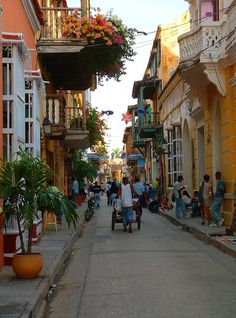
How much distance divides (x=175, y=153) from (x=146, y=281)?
2118 centimetres

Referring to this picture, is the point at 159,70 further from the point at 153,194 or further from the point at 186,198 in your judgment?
the point at 186,198

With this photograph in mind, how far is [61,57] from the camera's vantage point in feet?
62.4

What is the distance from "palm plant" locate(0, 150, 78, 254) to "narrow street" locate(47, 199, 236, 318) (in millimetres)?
1297

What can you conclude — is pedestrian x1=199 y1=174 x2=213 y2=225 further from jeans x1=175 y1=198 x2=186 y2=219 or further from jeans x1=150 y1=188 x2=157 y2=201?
jeans x1=150 y1=188 x2=157 y2=201

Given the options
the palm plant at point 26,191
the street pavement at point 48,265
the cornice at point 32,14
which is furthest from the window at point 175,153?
the palm plant at point 26,191

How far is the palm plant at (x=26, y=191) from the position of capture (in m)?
8.99

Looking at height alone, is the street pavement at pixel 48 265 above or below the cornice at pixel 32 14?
below

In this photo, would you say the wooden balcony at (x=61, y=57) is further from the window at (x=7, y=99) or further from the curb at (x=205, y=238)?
Answer: the window at (x=7, y=99)

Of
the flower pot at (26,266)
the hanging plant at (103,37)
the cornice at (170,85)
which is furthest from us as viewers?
the cornice at (170,85)

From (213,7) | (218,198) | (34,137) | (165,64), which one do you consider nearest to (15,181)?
(34,137)

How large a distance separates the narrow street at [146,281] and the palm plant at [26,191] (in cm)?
130

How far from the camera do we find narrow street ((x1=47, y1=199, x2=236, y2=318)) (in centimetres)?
752

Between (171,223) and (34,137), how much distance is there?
409 inches

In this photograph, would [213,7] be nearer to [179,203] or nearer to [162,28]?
[179,203]
